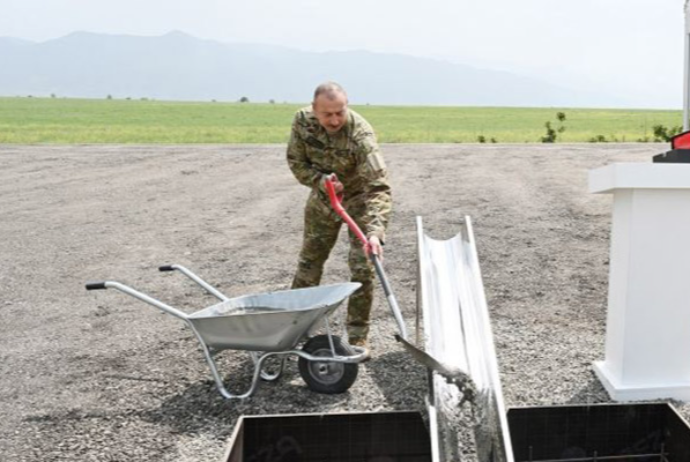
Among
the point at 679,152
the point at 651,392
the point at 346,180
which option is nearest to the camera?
the point at 679,152

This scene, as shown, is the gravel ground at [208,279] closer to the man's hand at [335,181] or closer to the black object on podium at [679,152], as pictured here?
the man's hand at [335,181]

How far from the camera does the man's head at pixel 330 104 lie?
4.07 m

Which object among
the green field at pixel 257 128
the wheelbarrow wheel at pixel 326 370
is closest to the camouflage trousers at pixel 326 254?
the wheelbarrow wheel at pixel 326 370

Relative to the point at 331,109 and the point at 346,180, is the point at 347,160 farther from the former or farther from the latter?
the point at 331,109

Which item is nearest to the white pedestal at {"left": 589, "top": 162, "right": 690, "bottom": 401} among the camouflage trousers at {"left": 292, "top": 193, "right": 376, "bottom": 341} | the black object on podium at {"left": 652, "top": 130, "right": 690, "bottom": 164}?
the black object on podium at {"left": 652, "top": 130, "right": 690, "bottom": 164}

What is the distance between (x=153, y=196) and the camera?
12.0m

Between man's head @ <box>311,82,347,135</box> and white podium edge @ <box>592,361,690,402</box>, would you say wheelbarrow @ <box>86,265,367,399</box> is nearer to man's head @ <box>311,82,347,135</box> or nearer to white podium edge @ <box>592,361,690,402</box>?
man's head @ <box>311,82,347,135</box>

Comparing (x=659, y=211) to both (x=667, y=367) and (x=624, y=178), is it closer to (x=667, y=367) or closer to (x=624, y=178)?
(x=624, y=178)

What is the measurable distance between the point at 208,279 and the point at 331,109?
11.2 ft

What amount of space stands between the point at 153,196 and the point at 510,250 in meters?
6.31

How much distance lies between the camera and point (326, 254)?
4742 mm

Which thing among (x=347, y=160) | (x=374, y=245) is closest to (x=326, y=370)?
(x=374, y=245)

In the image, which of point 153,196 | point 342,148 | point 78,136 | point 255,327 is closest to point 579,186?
point 153,196

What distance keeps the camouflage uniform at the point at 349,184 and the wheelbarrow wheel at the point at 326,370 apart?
52 centimetres
